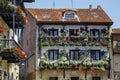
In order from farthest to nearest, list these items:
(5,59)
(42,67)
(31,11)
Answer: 1. (31,11)
2. (42,67)
3. (5,59)

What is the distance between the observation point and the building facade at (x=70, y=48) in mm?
52719

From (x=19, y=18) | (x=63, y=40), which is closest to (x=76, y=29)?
(x=63, y=40)

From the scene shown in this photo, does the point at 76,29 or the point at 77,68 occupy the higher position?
the point at 76,29

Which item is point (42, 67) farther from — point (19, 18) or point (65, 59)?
point (19, 18)

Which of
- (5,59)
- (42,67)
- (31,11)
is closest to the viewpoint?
(5,59)

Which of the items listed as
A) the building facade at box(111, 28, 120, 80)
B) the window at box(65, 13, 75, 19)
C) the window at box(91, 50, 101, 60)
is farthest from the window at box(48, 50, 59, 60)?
the building facade at box(111, 28, 120, 80)

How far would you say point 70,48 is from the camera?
176 ft

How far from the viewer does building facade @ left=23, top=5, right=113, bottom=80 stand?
52719 millimetres

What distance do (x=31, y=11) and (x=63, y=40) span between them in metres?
5.95

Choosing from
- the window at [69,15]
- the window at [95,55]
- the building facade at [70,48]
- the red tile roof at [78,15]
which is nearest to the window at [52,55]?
the building facade at [70,48]

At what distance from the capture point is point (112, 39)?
54281 mm

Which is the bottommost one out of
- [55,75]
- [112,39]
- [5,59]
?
[55,75]

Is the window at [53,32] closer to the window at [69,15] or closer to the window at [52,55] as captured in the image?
the window at [52,55]

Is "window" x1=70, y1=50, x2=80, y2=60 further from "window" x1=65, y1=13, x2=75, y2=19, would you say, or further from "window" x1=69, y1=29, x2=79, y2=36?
"window" x1=65, y1=13, x2=75, y2=19
